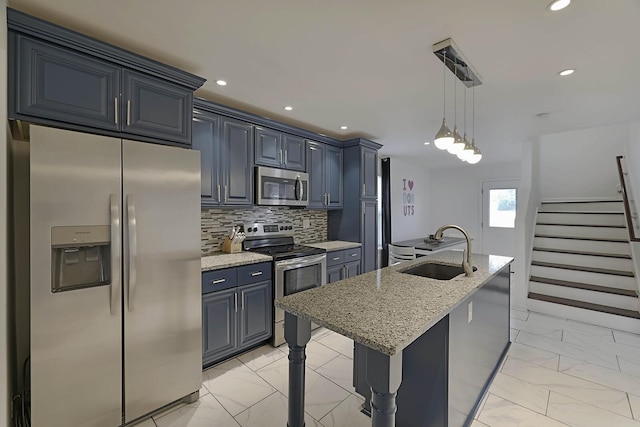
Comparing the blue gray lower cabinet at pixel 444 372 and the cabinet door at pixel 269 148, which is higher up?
the cabinet door at pixel 269 148

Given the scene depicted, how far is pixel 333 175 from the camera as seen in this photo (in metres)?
4.00

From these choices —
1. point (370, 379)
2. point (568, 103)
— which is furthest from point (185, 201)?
point (568, 103)

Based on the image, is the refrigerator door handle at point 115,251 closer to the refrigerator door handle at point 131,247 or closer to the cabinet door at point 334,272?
the refrigerator door handle at point 131,247

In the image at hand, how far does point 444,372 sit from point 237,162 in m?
2.46

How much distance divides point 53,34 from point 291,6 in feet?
4.29

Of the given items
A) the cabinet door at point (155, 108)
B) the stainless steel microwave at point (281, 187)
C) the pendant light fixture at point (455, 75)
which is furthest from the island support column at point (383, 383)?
the stainless steel microwave at point (281, 187)

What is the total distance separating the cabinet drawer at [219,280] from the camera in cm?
233

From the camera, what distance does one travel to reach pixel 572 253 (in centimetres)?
413

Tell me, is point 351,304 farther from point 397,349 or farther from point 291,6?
point 291,6

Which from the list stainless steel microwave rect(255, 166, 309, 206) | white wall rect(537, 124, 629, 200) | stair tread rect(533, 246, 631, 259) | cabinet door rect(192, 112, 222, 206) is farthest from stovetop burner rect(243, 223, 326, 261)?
white wall rect(537, 124, 629, 200)

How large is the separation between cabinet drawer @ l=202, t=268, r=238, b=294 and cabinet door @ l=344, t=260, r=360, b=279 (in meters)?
1.61

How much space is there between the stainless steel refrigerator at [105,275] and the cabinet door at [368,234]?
246cm

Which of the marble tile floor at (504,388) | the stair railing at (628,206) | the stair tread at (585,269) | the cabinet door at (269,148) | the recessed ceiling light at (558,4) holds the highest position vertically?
the recessed ceiling light at (558,4)

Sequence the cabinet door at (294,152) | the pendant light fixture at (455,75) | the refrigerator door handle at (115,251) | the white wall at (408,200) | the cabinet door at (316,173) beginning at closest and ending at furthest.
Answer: the refrigerator door handle at (115,251) → the pendant light fixture at (455,75) → the cabinet door at (294,152) → the cabinet door at (316,173) → the white wall at (408,200)
